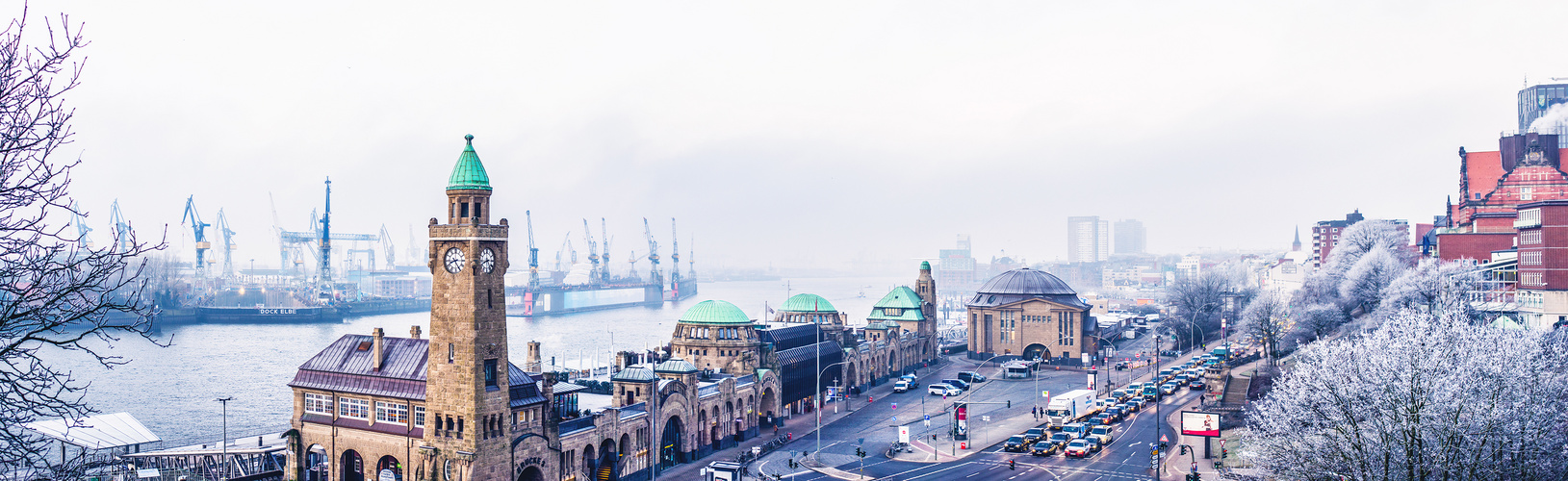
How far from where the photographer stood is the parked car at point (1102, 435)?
81312mm

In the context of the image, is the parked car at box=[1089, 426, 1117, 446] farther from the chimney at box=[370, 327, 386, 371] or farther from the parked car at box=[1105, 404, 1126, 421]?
the chimney at box=[370, 327, 386, 371]

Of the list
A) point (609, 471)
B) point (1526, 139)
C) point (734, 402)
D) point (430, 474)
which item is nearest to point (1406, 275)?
point (1526, 139)

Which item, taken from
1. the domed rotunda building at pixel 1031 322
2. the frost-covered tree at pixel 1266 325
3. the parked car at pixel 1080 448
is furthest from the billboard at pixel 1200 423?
the domed rotunda building at pixel 1031 322

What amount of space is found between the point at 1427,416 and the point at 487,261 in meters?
47.9

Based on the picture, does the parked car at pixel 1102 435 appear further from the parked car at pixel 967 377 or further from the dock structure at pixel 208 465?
the dock structure at pixel 208 465

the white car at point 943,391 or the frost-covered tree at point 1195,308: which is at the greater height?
the frost-covered tree at point 1195,308

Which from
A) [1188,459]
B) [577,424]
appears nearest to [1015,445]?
[1188,459]

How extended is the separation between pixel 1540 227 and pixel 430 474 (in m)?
93.6

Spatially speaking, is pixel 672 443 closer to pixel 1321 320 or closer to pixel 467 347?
pixel 467 347

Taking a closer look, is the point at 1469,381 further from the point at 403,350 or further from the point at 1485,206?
the point at 1485,206

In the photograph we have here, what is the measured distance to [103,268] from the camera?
55.0 feet

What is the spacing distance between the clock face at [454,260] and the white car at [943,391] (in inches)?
2644

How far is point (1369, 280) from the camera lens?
11138 cm

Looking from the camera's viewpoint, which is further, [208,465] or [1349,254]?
[1349,254]
